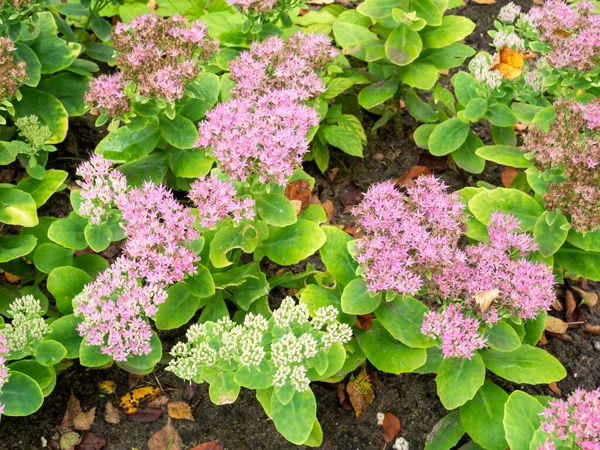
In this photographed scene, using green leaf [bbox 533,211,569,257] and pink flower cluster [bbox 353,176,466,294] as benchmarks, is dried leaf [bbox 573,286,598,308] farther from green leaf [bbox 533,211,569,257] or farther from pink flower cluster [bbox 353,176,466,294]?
pink flower cluster [bbox 353,176,466,294]

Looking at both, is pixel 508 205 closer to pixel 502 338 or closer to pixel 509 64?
pixel 502 338

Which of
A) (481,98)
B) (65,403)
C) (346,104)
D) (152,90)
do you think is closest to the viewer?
(152,90)

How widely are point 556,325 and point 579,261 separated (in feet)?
1.89

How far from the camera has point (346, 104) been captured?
4.05 m

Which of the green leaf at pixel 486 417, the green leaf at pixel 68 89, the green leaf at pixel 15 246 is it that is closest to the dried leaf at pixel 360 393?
the green leaf at pixel 486 417

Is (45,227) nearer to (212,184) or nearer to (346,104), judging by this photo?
(212,184)

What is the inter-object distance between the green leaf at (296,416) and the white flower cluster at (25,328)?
37.8 inches

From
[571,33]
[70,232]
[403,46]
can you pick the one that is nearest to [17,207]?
[70,232]

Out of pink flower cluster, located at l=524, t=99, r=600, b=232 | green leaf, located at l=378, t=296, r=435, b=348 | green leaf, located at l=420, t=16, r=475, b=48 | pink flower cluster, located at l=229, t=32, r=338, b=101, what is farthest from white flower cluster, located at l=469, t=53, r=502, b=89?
green leaf, located at l=378, t=296, r=435, b=348

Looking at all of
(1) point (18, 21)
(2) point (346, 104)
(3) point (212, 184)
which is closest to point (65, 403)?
(3) point (212, 184)

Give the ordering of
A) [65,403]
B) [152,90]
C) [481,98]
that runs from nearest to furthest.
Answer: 1. [152,90]
2. [65,403]
3. [481,98]

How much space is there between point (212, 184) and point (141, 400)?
1184mm

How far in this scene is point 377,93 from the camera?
3.71 m

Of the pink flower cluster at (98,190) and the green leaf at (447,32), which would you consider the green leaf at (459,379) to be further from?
the green leaf at (447,32)
